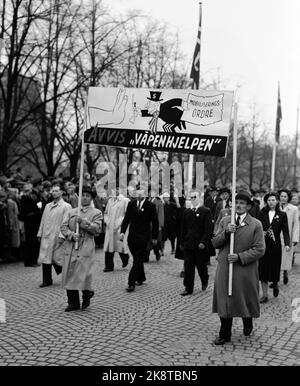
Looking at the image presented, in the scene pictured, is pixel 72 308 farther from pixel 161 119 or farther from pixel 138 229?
pixel 161 119

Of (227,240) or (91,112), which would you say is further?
(91,112)

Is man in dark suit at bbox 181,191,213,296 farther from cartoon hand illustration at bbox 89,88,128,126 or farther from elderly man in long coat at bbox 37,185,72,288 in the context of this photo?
cartoon hand illustration at bbox 89,88,128,126

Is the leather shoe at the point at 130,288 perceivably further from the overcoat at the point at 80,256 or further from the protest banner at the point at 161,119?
the protest banner at the point at 161,119

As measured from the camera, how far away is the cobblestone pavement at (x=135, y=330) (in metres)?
5.68

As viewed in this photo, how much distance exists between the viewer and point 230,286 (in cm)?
641

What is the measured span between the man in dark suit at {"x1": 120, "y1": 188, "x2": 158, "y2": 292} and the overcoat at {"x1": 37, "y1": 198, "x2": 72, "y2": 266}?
48.1 inches

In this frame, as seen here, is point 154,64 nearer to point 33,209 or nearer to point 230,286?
point 33,209

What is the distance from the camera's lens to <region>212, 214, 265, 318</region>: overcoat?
6391 millimetres

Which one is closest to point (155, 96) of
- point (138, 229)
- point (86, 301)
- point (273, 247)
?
point (138, 229)

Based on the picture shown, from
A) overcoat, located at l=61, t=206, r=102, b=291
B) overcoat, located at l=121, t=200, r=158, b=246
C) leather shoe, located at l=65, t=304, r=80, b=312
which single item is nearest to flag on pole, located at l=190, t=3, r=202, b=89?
overcoat, located at l=121, t=200, r=158, b=246

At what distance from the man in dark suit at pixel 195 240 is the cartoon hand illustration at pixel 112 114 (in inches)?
99.6

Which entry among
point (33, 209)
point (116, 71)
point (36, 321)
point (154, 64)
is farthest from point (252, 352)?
point (154, 64)

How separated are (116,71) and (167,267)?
44.6 ft
